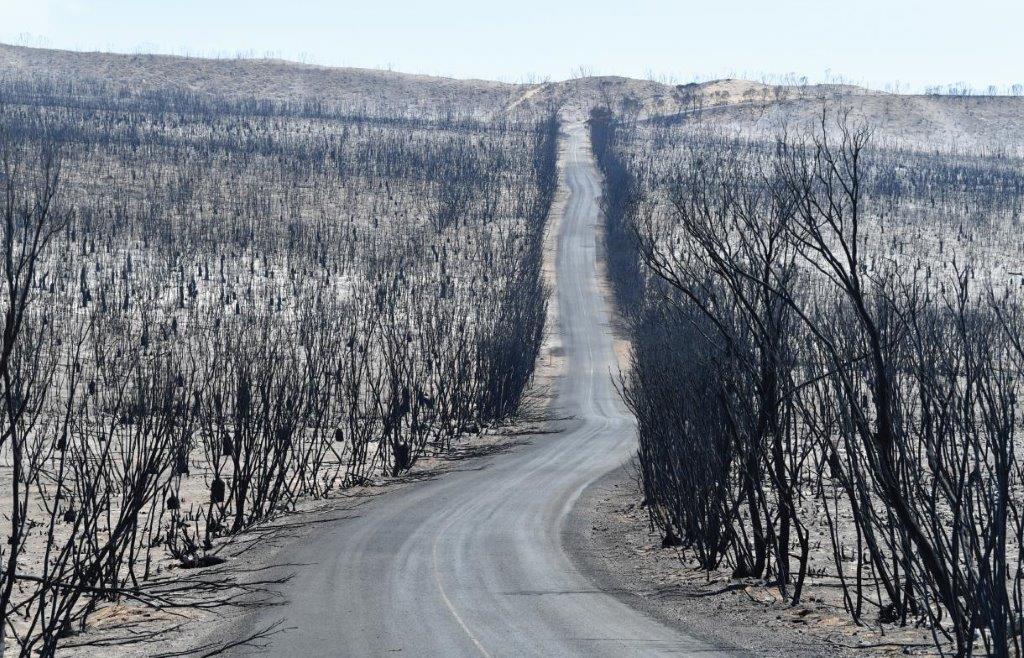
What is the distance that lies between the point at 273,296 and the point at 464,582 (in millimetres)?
88932

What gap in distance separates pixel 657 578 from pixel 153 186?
145 metres

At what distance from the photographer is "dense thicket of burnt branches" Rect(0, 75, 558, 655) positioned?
36.8 meters

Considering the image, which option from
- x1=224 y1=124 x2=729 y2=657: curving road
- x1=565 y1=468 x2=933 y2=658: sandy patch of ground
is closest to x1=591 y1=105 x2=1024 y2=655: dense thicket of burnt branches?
x1=565 y1=468 x2=933 y2=658: sandy patch of ground

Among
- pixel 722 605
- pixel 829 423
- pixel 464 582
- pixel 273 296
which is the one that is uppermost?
pixel 829 423

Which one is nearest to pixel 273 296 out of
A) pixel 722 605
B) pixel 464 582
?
pixel 464 582

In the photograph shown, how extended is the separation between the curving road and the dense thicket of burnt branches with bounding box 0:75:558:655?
11.1ft

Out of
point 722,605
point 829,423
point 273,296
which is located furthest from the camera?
point 273,296

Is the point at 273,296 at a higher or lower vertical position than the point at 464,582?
lower

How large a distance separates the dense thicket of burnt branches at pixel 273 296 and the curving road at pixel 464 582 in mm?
3382

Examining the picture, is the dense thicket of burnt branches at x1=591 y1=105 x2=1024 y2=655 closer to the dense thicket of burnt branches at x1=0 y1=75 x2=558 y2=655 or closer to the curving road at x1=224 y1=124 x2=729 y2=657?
the curving road at x1=224 y1=124 x2=729 y2=657

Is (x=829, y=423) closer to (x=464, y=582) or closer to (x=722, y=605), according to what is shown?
(x=722, y=605)

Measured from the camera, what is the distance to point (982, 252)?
125 meters

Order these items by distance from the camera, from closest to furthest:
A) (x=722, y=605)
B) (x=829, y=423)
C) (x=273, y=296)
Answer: (x=829, y=423)
(x=722, y=605)
(x=273, y=296)

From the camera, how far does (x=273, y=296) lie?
10631cm
